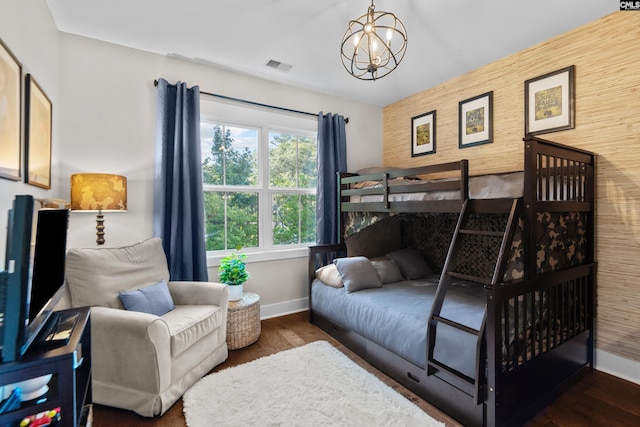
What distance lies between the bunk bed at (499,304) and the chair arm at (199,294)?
1.03 metres

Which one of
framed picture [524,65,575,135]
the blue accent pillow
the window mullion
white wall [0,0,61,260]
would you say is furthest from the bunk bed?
white wall [0,0,61,260]

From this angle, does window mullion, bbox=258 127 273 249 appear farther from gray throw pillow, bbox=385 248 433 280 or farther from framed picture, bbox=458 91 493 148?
framed picture, bbox=458 91 493 148

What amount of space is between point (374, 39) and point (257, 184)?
80.6 inches

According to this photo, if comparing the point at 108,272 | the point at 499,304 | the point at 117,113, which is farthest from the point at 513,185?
the point at 117,113

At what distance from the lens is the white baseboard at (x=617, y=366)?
213cm

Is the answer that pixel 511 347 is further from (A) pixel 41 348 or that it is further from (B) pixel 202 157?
(B) pixel 202 157

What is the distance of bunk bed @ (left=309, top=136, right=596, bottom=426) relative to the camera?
1.67 m

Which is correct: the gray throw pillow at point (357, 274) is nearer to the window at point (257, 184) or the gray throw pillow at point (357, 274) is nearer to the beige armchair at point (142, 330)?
the window at point (257, 184)

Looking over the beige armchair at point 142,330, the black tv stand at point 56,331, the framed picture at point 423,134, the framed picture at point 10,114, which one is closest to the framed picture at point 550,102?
Answer: the framed picture at point 423,134

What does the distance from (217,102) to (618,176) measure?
349 centimetres

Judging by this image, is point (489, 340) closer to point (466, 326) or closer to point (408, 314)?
point (466, 326)

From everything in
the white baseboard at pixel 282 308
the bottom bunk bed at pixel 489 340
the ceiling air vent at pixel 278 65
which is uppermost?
the ceiling air vent at pixel 278 65

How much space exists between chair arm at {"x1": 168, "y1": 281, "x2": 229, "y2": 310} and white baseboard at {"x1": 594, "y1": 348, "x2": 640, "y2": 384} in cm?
295

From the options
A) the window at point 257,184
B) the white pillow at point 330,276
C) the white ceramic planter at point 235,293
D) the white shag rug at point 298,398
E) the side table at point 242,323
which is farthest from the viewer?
the window at point 257,184
